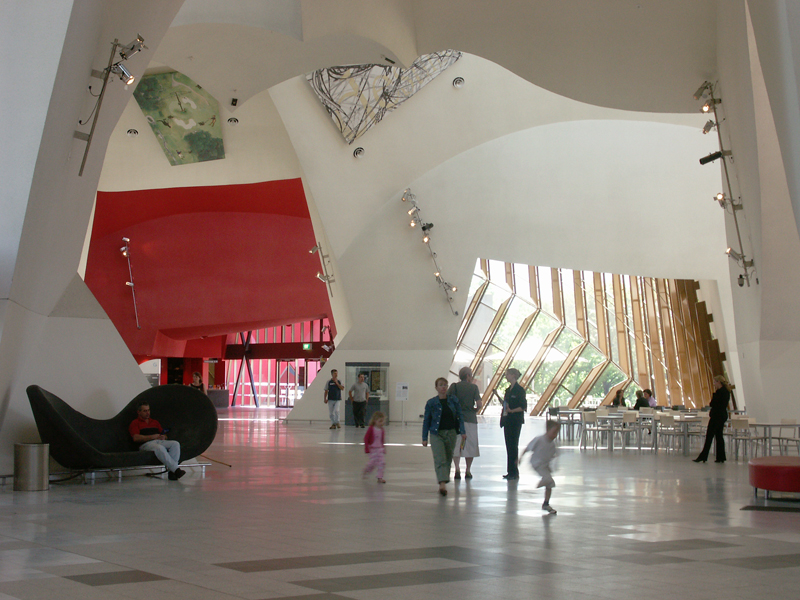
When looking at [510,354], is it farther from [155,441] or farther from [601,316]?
[155,441]

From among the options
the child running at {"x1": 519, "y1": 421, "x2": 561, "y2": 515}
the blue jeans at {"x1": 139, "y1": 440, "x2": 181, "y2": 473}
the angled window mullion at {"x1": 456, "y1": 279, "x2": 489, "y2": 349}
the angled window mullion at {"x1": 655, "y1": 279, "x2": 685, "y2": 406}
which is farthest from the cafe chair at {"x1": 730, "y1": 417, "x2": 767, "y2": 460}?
the angled window mullion at {"x1": 456, "y1": 279, "x2": 489, "y2": 349}

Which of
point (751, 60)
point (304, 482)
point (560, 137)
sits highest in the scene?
point (560, 137)

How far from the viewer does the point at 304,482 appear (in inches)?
341

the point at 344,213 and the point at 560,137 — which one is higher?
the point at 560,137

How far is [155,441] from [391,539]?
4.72m

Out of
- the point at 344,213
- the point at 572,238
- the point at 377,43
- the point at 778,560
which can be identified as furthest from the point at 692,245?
the point at 778,560

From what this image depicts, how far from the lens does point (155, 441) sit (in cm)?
905

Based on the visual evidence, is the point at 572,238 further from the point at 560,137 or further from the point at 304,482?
→ the point at 304,482

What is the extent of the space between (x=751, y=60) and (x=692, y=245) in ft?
52.4

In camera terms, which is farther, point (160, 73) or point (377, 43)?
point (160, 73)

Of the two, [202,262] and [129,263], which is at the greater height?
[202,262]

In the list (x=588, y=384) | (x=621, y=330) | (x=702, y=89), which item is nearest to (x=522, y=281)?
(x=621, y=330)

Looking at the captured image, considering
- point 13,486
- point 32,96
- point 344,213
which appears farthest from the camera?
point 344,213

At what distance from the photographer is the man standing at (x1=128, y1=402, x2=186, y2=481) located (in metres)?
8.80
